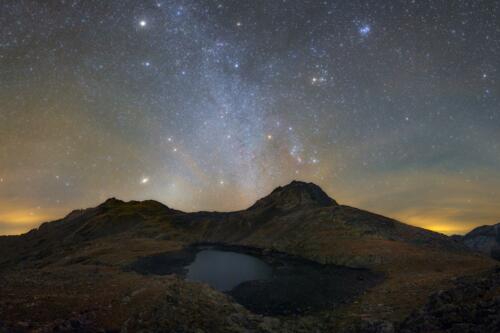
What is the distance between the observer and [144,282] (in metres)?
28.5

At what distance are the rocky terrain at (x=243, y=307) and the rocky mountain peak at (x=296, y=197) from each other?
5596 mm

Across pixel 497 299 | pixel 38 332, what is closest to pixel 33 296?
pixel 38 332

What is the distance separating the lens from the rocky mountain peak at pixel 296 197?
80188 millimetres

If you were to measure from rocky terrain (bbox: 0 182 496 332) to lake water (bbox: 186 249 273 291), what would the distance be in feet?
14.1

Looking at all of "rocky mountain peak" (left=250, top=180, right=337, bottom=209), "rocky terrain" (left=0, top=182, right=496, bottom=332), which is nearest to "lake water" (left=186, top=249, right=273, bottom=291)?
"rocky terrain" (left=0, top=182, right=496, bottom=332)

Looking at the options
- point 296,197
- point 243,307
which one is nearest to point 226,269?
point 243,307

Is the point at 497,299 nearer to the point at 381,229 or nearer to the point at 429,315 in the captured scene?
the point at 429,315

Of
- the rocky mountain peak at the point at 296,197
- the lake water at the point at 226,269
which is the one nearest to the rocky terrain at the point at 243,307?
the lake water at the point at 226,269

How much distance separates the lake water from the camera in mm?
37188

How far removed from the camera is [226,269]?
43.8 metres

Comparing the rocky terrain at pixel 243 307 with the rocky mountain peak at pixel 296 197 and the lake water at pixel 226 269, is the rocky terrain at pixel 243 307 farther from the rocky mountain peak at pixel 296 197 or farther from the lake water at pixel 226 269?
the rocky mountain peak at pixel 296 197

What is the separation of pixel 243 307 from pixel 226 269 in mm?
19046

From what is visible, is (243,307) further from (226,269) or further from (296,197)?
(296,197)

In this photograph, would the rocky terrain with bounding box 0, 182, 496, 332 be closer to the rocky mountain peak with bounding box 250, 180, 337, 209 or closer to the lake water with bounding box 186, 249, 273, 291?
the lake water with bounding box 186, 249, 273, 291
